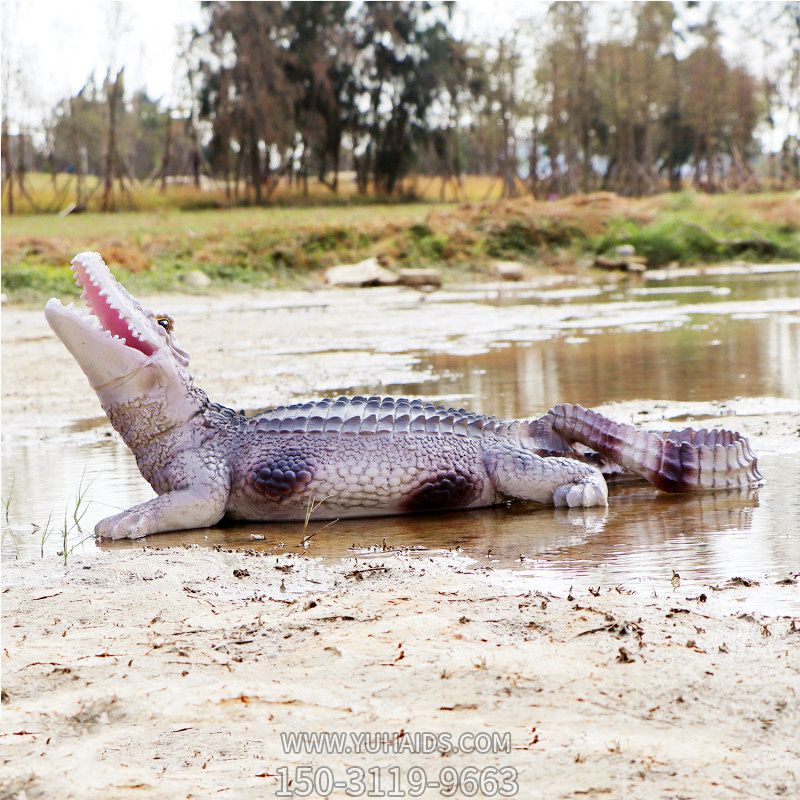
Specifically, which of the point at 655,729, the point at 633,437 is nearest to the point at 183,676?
the point at 655,729

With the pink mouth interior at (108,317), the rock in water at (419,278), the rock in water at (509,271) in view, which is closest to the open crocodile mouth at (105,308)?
the pink mouth interior at (108,317)

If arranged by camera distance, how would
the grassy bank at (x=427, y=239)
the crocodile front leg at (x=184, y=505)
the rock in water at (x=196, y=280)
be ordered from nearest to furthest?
1. the crocodile front leg at (x=184, y=505)
2. the rock in water at (x=196, y=280)
3. the grassy bank at (x=427, y=239)

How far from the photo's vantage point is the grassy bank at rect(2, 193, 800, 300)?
22828 millimetres

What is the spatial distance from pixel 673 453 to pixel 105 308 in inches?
106

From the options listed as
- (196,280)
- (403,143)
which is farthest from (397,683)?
(403,143)

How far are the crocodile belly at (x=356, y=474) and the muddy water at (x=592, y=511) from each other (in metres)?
0.10

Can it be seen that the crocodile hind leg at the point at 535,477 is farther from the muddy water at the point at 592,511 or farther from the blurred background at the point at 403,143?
the blurred background at the point at 403,143

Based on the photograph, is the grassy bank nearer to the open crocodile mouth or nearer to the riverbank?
the open crocodile mouth

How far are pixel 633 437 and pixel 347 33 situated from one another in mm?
41966

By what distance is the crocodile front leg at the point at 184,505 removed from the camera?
5.09 m

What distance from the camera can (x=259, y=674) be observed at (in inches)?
119

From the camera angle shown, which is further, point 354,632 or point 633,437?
point 633,437

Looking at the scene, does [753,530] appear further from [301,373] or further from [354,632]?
[301,373]

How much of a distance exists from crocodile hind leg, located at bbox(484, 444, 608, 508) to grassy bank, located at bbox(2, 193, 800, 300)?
15.9 metres
